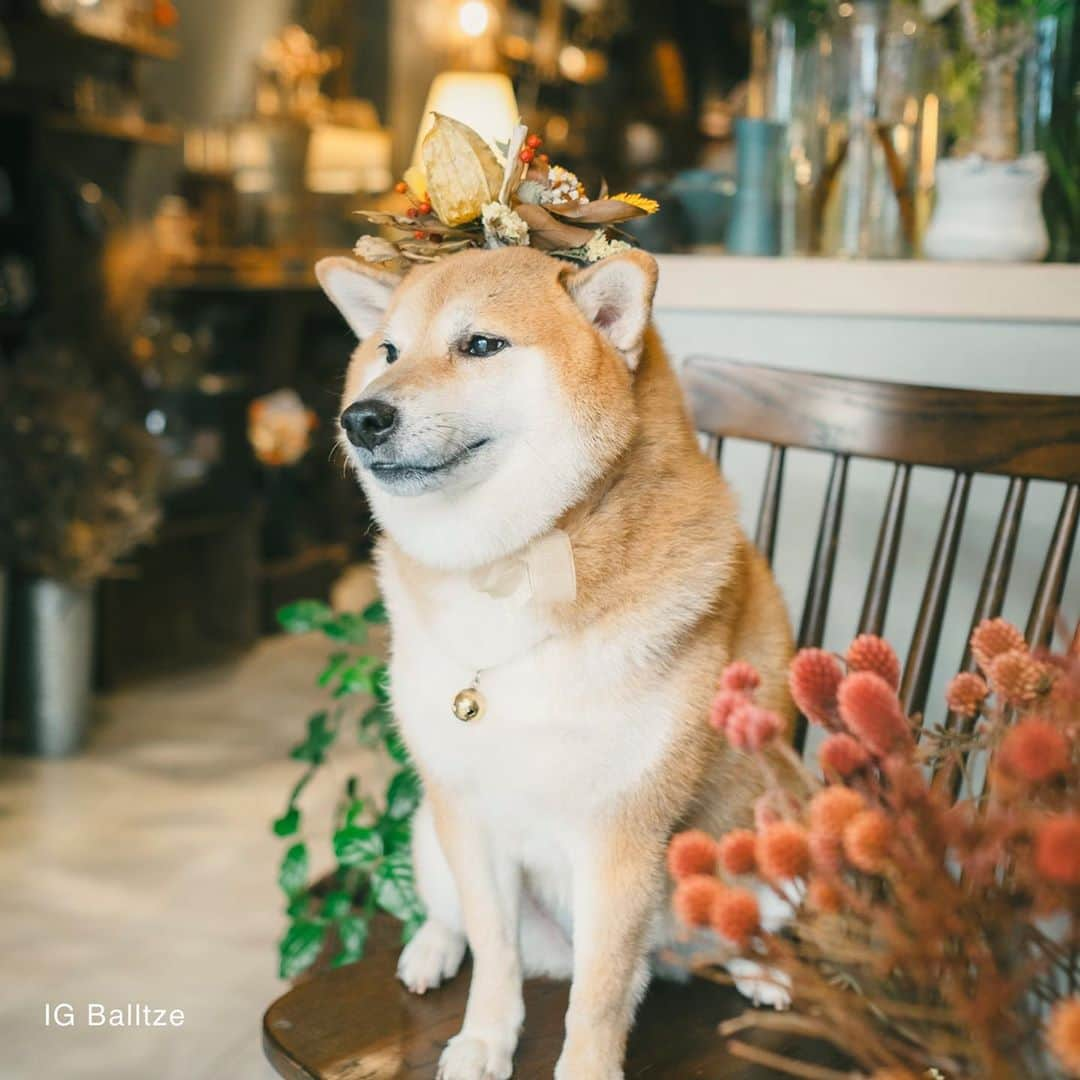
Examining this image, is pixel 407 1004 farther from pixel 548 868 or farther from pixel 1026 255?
pixel 1026 255

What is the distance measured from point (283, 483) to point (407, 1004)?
3203 mm

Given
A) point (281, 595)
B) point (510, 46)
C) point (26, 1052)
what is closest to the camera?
point (26, 1052)

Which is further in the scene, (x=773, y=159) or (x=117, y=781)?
(x=117, y=781)

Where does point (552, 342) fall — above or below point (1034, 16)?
below

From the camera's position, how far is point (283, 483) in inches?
161

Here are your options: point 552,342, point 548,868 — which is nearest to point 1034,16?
point 552,342

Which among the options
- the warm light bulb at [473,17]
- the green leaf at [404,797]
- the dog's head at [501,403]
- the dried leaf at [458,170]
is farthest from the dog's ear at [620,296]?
the warm light bulb at [473,17]

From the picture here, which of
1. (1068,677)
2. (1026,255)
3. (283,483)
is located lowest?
(283,483)

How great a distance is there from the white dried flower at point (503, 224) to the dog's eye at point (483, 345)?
0.10 metres

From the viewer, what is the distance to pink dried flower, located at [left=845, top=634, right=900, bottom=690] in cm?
57

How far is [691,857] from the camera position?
1.68ft

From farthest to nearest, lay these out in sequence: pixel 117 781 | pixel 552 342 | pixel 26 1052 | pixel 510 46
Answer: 1. pixel 510 46
2. pixel 117 781
3. pixel 26 1052
4. pixel 552 342

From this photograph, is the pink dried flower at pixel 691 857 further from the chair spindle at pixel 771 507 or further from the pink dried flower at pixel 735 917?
the chair spindle at pixel 771 507

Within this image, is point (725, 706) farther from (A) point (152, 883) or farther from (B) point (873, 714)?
(A) point (152, 883)
